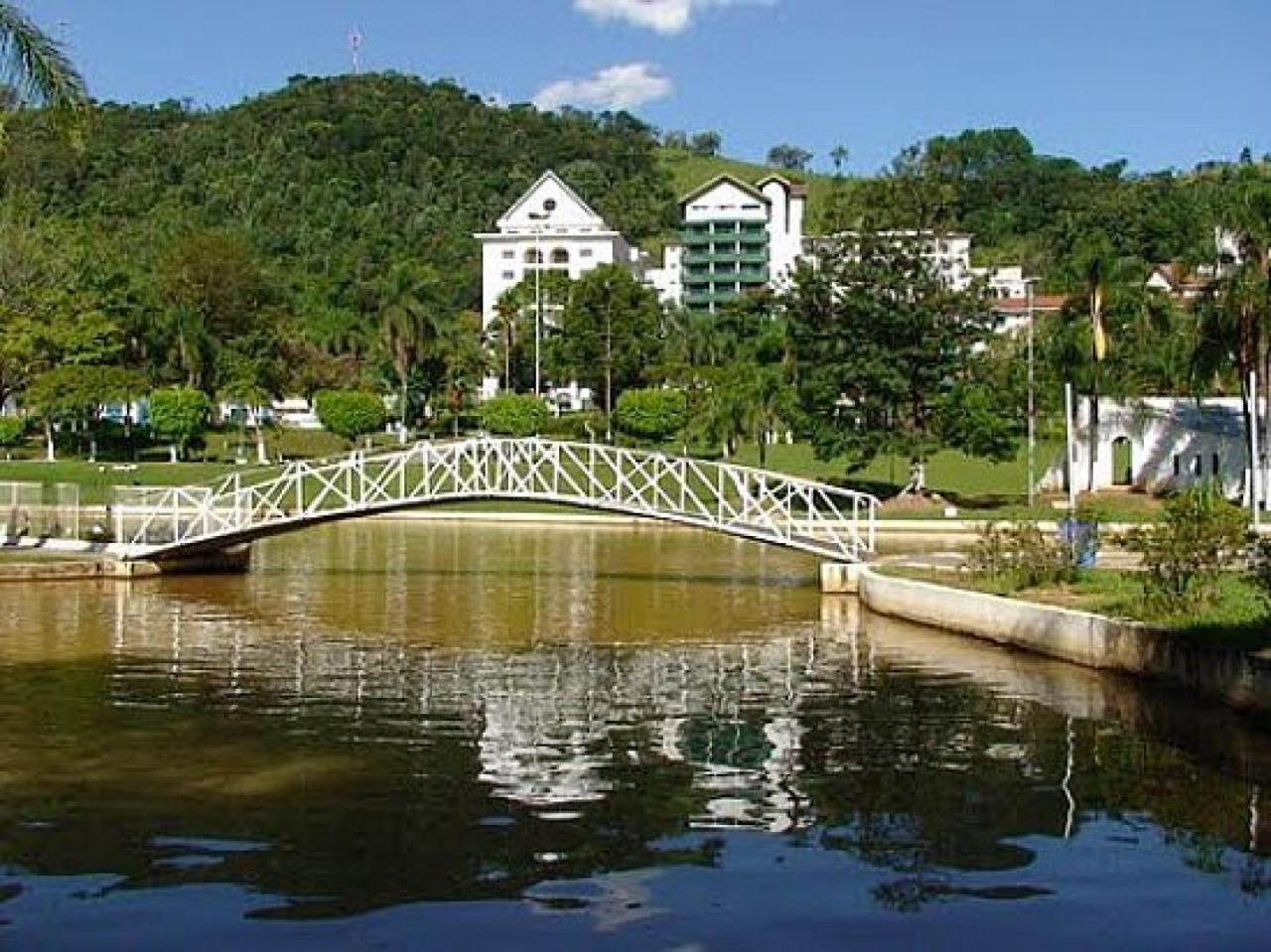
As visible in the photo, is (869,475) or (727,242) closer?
(869,475)

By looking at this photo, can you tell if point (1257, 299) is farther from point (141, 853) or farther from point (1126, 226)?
point (1126, 226)

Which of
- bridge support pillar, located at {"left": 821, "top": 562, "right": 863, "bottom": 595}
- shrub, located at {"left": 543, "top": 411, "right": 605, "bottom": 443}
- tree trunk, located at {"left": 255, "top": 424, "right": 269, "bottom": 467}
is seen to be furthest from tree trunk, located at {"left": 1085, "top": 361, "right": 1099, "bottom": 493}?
tree trunk, located at {"left": 255, "top": 424, "right": 269, "bottom": 467}

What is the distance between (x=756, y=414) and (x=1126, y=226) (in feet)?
238

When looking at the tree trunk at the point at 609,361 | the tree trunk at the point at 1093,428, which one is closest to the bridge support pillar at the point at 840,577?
the tree trunk at the point at 1093,428

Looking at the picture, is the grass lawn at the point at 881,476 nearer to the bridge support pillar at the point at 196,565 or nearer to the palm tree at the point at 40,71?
the bridge support pillar at the point at 196,565

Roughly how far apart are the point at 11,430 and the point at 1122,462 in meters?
55.6

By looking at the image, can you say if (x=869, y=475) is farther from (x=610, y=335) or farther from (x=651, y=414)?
(x=610, y=335)

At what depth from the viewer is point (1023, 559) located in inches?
1383

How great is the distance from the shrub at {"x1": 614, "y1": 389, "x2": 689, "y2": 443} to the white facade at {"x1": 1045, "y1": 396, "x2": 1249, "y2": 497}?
23.8 m

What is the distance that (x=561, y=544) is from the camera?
188 feet

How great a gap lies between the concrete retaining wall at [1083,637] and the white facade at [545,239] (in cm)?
11804

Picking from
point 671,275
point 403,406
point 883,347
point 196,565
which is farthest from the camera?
point 671,275

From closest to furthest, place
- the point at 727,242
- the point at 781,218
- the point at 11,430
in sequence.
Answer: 1. the point at 11,430
2. the point at 727,242
3. the point at 781,218

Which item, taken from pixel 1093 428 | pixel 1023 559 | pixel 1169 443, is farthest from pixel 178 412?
pixel 1023 559
